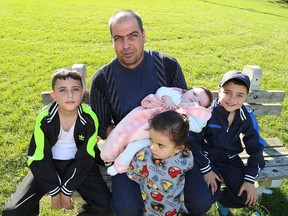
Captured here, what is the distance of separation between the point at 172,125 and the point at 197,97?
2.17 feet

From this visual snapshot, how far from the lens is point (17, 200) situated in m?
2.74

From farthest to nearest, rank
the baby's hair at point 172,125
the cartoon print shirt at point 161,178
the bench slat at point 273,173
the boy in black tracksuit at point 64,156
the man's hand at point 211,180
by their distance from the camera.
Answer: the bench slat at point 273,173 < the man's hand at point 211,180 < the boy in black tracksuit at point 64,156 < the cartoon print shirt at point 161,178 < the baby's hair at point 172,125

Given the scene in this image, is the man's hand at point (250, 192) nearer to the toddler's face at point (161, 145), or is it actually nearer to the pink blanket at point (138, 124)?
the pink blanket at point (138, 124)

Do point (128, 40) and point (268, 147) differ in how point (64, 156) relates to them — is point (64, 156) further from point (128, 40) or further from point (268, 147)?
point (268, 147)

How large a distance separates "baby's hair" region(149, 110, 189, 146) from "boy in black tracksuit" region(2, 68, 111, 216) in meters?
0.81

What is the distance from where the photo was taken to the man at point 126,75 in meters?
3.14

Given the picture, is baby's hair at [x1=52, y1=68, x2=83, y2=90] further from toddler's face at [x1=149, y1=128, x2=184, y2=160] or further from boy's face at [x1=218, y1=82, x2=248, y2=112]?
boy's face at [x1=218, y1=82, x2=248, y2=112]

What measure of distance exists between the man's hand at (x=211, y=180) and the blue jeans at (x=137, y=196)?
0.09 metres

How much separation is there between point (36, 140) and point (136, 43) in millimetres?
1438

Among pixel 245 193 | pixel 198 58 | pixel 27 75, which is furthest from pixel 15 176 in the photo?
pixel 198 58

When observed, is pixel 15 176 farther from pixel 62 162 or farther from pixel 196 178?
pixel 196 178

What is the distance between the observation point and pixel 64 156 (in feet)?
10.2

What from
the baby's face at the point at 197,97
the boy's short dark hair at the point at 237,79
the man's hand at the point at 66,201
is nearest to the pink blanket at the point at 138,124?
the baby's face at the point at 197,97

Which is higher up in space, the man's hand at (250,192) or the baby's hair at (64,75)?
the baby's hair at (64,75)
